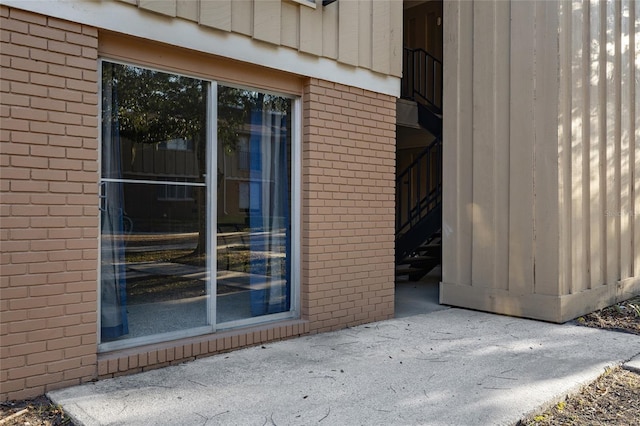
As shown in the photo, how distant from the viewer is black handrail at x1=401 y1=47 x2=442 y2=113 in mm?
9320

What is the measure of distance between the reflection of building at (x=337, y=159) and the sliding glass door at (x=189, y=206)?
0.13ft

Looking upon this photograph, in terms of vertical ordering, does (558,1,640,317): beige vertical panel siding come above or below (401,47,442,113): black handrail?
below

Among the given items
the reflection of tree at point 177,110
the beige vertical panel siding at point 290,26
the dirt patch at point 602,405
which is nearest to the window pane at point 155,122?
the reflection of tree at point 177,110

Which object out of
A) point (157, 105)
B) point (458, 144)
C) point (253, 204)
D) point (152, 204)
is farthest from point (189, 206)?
point (458, 144)

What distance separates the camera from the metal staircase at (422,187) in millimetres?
8039

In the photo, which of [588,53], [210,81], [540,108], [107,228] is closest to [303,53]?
[210,81]

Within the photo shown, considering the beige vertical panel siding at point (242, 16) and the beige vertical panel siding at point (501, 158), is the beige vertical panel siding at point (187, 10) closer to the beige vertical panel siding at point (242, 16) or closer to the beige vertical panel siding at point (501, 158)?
the beige vertical panel siding at point (242, 16)

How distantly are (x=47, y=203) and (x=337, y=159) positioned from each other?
2.84 meters

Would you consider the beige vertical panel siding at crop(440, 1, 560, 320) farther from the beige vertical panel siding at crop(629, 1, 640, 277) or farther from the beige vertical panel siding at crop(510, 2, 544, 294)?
the beige vertical panel siding at crop(629, 1, 640, 277)

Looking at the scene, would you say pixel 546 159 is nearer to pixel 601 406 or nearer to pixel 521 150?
pixel 521 150

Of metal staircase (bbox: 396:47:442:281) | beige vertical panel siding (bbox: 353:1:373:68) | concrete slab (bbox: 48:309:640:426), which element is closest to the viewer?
concrete slab (bbox: 48:309:640:426)

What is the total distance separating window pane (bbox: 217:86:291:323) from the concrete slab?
53cm

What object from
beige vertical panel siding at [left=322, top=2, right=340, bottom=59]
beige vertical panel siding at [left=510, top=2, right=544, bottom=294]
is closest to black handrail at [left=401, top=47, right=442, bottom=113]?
beige vertical panel siding at [left=510, top=2, right=544, bottom=294]

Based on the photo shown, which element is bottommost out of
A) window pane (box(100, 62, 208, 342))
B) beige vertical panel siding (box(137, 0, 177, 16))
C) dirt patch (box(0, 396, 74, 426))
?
dirt patch (box(0, 396, 74, 426))
